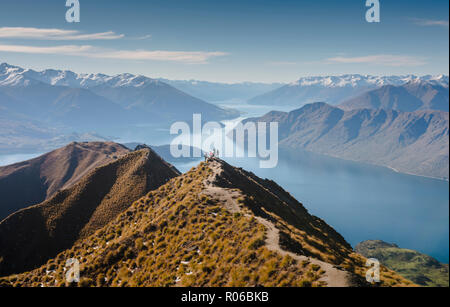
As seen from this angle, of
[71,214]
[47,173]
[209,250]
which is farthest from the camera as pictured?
[47,173]

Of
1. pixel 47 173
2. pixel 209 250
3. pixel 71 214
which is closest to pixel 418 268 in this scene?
pixel 71 214

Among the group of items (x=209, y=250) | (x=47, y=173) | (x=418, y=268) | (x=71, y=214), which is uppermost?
(x=47, y=173)

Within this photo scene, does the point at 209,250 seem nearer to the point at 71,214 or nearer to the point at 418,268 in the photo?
the point at 71,214

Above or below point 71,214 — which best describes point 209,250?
below

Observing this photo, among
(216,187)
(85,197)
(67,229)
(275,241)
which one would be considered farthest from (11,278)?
(275,241)
